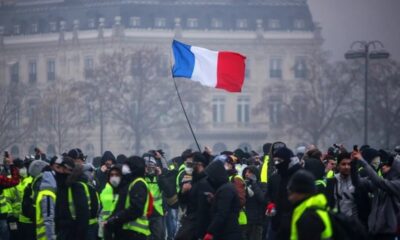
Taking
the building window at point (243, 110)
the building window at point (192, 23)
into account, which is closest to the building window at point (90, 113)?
the building window at point (243, 110)

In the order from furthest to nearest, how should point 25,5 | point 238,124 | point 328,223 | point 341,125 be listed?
1. point 25,5
2. point 238,124
3. point 341,125
4. point 328,223

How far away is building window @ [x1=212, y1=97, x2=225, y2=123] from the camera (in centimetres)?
11062

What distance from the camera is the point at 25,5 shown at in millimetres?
119062

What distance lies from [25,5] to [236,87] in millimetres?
95626

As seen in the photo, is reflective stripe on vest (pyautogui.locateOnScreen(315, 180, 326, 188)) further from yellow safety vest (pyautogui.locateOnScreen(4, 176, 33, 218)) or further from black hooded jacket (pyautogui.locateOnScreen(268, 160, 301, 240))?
yellow safety vest (pyautogui.locateOnScreen(4, 176, 33, 218))

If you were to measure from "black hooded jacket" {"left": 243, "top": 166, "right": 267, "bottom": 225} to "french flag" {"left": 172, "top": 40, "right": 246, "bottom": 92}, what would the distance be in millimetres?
3477

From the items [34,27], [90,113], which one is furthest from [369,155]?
[34,27]

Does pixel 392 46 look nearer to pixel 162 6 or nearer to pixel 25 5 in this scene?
pixel 162 6

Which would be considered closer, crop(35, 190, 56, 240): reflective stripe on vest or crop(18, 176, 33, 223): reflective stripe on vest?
crop(35, 190, 56, 240): reflective stripe on vest

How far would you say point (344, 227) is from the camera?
1270cm

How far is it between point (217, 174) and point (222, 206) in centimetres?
40

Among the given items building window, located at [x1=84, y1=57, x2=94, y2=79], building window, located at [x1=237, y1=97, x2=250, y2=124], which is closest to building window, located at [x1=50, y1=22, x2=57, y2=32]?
building window, located at [x1=84, y1=57, x2=94, y2=79]

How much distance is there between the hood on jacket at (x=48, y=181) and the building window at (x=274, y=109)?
87.0 meters

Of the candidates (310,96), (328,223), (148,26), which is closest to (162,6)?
(148,26)
